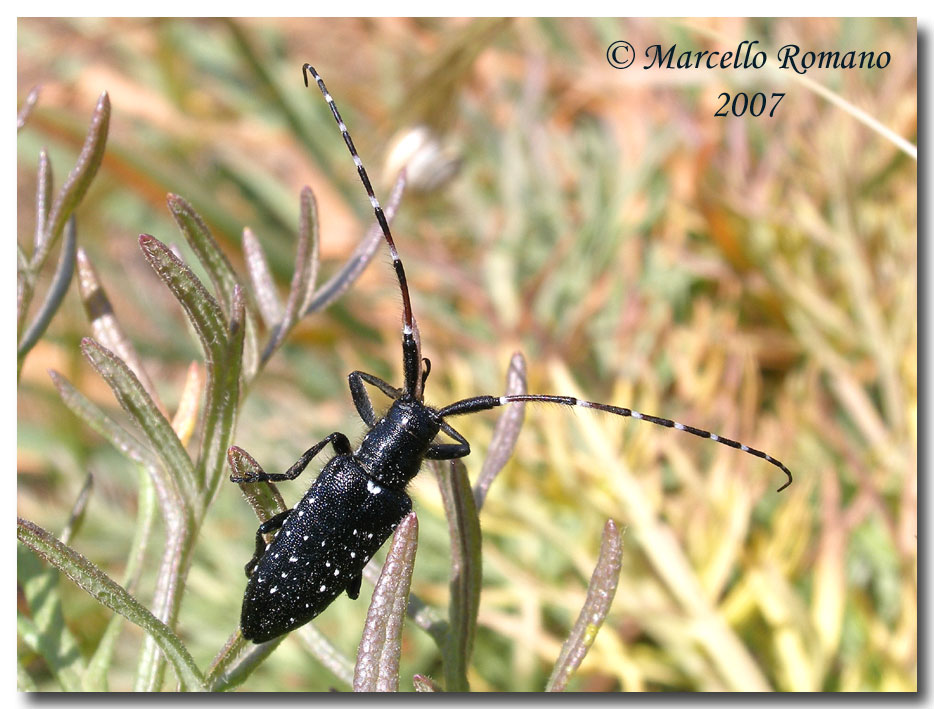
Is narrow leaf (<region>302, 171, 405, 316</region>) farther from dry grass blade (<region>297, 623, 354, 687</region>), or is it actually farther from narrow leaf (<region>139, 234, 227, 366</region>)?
dry grass blade (<region>297, 623, 354, 687</region>)

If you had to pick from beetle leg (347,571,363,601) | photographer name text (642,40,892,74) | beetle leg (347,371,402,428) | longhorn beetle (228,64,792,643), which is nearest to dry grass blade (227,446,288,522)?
longhorn beetle (228,64,792,643)

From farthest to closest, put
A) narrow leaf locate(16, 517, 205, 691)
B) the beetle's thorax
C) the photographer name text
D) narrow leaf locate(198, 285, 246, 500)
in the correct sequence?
the photographer name text < the beetle's thorax < narrow leaf locate(198, 285, 246, 500) < narrow leaf locate(16, 517, 205, 691)

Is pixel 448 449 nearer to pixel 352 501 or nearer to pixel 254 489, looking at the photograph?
pixel 352 501

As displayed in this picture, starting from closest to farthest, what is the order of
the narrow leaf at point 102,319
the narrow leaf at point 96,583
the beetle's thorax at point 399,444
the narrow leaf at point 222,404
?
the narrow leaf at point 96,583, the narrow leaf at point 222,404, the narrow leaf at point 102,319, the beetle's thorax at point 399,444

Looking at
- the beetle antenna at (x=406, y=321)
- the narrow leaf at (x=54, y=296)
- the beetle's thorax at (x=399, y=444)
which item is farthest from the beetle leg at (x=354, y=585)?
the narrow leaf at (x=54, y=296)

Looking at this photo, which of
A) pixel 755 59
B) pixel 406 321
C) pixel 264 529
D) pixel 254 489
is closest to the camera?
pixel 254 489

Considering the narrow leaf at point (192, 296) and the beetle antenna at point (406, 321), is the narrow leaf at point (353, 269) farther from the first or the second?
the narrow leaf at point (192, 296)

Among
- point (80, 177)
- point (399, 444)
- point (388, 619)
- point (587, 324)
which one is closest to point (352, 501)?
point (399, 444)
